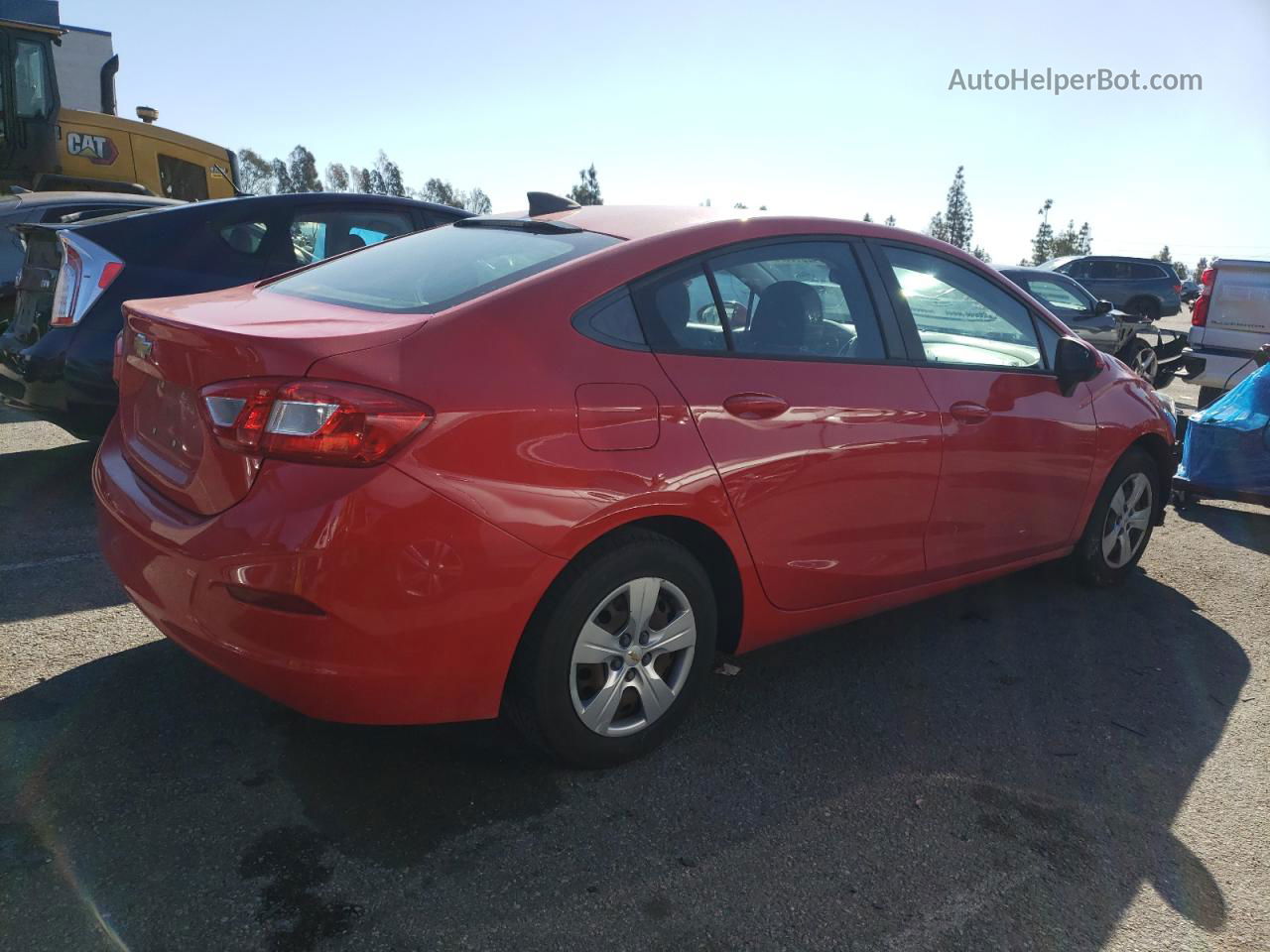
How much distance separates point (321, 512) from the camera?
7.33 feet

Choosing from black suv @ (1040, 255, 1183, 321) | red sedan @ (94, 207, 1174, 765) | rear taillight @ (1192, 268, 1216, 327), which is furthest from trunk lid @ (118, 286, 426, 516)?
black suv @ (1040, 255, 1183, 321)

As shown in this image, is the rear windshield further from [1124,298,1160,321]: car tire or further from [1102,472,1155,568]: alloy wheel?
[1124,298,1160,321]: car tire

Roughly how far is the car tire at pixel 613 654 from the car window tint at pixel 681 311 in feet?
1.88

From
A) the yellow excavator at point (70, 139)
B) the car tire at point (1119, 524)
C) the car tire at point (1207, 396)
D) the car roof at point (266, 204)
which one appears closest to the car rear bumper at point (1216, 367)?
the car tire at point (1207, 396)

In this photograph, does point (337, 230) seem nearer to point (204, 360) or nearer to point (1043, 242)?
point (204, 360)

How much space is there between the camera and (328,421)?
2.26 m

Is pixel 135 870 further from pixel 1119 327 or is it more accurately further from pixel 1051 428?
pixel 1119 327

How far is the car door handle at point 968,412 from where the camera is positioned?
11.6ft

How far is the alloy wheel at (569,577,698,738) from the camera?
8.81ft

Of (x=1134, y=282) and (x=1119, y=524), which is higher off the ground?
(x=1134, y=282)

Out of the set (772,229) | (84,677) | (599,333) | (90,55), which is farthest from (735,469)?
(90,55)

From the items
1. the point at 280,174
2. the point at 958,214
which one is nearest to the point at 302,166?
the point at 280,174

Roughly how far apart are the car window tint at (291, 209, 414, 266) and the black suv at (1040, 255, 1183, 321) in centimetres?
2335

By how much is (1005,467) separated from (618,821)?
2.12 m
